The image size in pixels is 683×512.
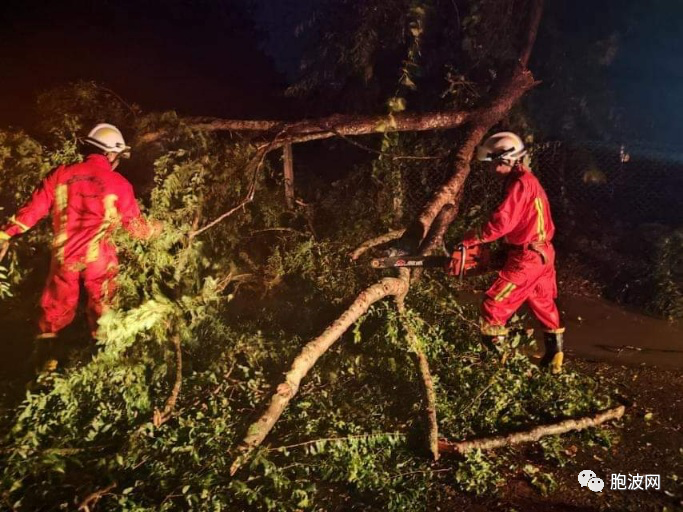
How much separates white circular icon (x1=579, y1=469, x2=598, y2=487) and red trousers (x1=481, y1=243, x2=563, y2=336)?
108 centimetres

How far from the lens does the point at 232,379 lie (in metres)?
3.55

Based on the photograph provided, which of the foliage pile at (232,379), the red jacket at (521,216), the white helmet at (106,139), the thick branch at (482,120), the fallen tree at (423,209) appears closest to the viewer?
the foliage pile at (232,379)

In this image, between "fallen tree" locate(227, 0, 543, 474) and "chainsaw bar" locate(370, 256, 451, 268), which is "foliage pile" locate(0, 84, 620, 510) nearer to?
"fallen tree" locate(227, 0, 543, 474)

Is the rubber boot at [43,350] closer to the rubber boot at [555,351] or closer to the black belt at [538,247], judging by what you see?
the black belt at [538,247]

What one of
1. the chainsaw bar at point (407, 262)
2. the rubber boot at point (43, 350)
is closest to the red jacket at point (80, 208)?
the rubber boot at point (43, 350)

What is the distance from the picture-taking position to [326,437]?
3051 mm

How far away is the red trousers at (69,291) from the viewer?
140 inches

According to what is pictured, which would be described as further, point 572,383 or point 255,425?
point 572,383

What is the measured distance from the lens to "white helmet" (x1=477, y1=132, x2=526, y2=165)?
358 centimetres

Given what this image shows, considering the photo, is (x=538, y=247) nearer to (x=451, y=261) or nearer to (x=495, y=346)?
(x=451, y=261)

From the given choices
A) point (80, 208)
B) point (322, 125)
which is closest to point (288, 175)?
point (322, 125)

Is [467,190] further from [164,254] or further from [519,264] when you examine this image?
[164,254]

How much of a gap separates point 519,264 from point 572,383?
→ 103cm

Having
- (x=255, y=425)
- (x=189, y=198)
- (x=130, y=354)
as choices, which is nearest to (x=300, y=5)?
(x=189, y=198)
